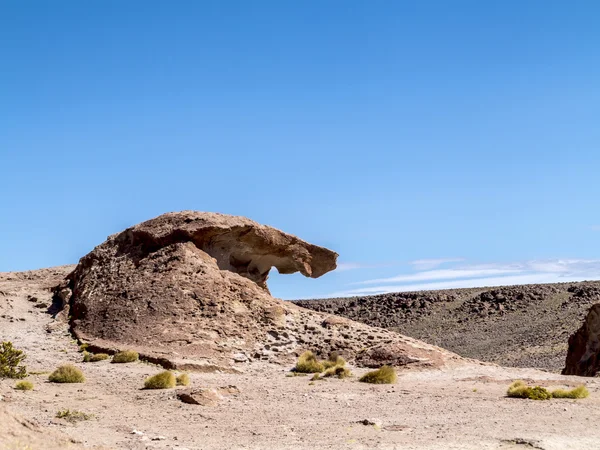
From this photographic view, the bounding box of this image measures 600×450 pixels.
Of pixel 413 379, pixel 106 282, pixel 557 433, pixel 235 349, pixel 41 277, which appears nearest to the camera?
pixel 557 433

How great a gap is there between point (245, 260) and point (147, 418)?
39.8ft

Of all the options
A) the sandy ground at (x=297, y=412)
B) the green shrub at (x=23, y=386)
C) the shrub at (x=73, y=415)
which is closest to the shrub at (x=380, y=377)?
the sandy ground at (x=297, y=412)

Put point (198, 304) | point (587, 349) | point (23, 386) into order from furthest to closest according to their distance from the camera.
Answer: point (587, 349) → point (198, 304) → point (23, 386)

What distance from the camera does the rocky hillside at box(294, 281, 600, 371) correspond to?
48.2 meters

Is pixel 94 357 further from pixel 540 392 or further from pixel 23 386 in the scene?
pixel 540 392

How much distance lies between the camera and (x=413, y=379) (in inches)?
775

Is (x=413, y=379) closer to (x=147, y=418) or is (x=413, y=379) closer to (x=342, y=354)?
(x=342, y=354)

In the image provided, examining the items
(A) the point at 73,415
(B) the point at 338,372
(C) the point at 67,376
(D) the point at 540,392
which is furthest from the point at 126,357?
(D) the point at 540,392

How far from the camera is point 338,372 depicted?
19688mm

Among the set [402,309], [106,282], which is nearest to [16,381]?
[106,282]

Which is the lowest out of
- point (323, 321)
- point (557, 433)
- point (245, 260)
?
point (557, 433)

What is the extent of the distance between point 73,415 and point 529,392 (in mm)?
9699

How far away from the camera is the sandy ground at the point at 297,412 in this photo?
12219 millimetres

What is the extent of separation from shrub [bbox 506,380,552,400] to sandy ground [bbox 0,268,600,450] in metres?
0.28
